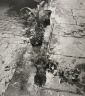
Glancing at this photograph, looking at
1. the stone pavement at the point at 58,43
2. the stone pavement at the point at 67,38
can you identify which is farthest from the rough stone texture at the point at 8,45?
the stone pavement at the point at 67,38

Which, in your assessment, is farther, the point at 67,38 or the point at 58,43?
the point at 67,38

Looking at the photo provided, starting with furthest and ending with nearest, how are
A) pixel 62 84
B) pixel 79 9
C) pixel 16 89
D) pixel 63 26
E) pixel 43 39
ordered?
pixel 79 9 → pixel 63 26 → pixel 43 39 → pixel 62 84 → pixel 16 89

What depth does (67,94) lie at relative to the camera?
2641mm

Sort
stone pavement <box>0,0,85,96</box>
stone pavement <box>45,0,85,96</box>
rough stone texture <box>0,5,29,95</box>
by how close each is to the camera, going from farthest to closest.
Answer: rough stone texture <box>0,5,29,95</box>, stone pavement <box>45,0,85,96</box>, stone pavement <box>0,0,85,96</box>

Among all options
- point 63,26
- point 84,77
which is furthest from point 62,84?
point 63,26

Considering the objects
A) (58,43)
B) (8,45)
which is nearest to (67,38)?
(58,43)

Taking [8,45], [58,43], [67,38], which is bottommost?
[8,45]

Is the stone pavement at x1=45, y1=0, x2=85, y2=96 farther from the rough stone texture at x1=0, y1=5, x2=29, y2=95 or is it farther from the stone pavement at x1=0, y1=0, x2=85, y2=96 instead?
the rough stone texture at x1=0, y1=5, x2=29, y2=95

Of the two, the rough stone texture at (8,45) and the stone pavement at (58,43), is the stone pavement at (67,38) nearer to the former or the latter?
the stone pavement at (58,43)

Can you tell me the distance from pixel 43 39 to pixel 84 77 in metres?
1.63

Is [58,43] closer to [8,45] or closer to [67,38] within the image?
[67,38]

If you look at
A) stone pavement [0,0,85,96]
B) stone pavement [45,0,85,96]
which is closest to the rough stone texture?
stone pavement [0,0,85,96]

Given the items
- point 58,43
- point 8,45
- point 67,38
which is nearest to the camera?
point 58,43

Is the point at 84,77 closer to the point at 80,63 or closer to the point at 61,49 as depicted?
the point at 80,63
